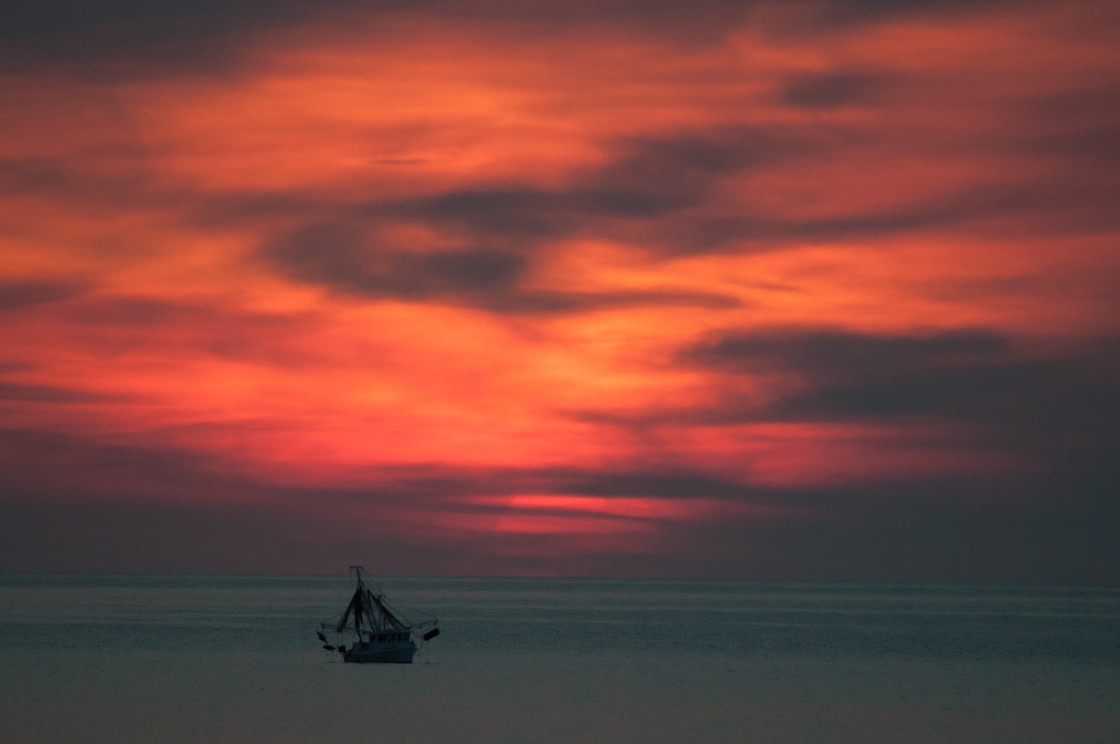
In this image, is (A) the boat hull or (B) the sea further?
(A) the boat hull

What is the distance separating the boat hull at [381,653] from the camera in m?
82.1

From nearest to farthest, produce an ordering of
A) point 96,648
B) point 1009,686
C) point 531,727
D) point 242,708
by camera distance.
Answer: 1. point 531,727
2. point 242,708
3. point 1009,686
4. point 96,648

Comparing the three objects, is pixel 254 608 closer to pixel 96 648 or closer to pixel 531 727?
pixel 96 648

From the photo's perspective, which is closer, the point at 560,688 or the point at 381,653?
the point at 560,688

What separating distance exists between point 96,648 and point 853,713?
57827 millimetres

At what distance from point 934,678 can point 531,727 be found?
33036 millimetres

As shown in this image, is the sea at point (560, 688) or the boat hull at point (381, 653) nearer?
the sea at point (560, 688)

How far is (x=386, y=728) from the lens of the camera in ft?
167

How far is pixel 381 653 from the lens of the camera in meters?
82.6

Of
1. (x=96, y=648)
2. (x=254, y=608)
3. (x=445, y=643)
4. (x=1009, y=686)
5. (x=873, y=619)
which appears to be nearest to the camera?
(x=1009, y=686)

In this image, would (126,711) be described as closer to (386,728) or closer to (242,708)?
(242,708)

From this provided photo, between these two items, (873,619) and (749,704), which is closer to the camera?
(749,704)

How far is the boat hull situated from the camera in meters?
82.1

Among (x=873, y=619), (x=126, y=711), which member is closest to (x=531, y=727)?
(x=126, y=711)
